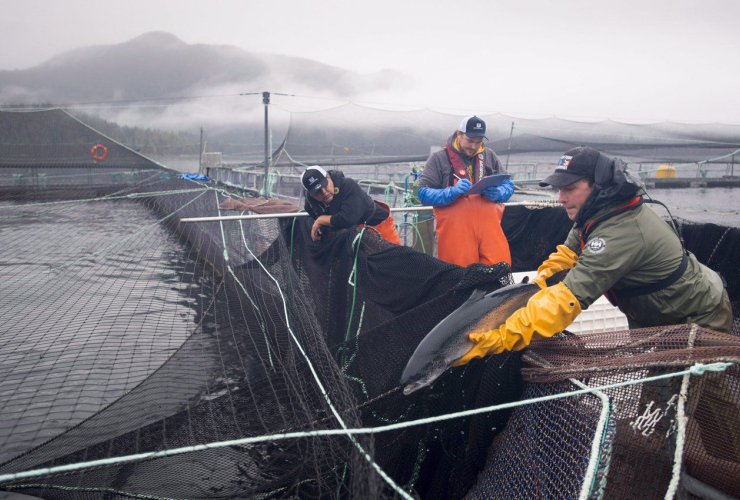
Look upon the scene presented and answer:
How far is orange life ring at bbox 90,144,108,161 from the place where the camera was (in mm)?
17328

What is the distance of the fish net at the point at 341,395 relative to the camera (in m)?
2.01

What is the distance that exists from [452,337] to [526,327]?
320 mm

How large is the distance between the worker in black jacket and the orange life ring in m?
15.2

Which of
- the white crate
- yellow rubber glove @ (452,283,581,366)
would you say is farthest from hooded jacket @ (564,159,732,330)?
the white crate

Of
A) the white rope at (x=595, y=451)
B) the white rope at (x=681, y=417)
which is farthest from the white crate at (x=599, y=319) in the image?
the white rope at (x=595, y=451)

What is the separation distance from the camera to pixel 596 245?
2572mm

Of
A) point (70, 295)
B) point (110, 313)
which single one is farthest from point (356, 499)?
point (70, 295)

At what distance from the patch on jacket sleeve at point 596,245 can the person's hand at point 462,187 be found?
7.86 feet

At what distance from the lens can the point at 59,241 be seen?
10359mm

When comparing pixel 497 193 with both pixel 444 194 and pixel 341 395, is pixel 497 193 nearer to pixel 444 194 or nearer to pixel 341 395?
pixel 444 194

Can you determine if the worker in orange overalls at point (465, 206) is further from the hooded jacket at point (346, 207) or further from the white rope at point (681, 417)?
the white rope at point (681, 417)

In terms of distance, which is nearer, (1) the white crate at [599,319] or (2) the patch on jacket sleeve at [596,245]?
(2) the patch on jacket sleeve at [596,245]

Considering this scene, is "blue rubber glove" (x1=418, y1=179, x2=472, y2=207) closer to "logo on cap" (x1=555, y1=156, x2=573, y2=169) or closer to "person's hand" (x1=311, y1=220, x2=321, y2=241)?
"person's hand" (x1=311, y1=220, x2=321, y2=241)

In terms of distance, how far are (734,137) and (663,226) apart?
15024 millimetres
